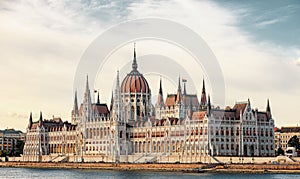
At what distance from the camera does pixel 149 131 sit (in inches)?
6471

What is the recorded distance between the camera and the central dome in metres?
187

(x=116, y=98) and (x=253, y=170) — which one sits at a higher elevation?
(x=116, y=98)

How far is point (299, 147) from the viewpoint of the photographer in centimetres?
18125

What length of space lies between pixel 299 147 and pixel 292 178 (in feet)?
287

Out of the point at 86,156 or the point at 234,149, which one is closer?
the point at 234,149

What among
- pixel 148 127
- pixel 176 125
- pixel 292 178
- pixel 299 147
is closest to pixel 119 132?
pixel 148 127

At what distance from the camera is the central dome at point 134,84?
187250mm

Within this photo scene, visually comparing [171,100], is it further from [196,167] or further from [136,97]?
[196,167]

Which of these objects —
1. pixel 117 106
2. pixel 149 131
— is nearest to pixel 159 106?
pixel 117 106

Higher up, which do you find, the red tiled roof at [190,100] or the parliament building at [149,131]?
the red tiled roof at [190,100]

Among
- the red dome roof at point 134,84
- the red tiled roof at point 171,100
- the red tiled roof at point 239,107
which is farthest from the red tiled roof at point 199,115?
the red tiled roof at point 171,100

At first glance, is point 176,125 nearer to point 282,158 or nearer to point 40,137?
point 282,158

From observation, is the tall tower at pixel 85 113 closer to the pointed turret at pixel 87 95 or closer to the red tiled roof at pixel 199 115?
the pointed turret at pixel 87 95

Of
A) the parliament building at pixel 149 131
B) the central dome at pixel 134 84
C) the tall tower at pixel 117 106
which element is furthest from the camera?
the central dome at pixel 134 84
